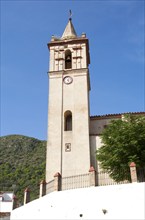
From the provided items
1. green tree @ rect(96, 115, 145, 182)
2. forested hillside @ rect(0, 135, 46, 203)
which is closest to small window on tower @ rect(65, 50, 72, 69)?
green tree @ rect(96, 115, 145, 182)

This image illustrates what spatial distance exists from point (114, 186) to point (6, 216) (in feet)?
43.5

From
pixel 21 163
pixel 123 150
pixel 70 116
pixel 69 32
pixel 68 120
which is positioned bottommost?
pixel 123 150

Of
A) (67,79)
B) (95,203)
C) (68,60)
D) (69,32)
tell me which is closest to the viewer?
(95,203)

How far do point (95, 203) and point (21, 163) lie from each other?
189 feet

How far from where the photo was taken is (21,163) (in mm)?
69562

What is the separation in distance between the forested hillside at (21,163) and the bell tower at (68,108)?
29643mm

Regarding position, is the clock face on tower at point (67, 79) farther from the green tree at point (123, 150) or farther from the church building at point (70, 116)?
the green tree at point (123, 150)

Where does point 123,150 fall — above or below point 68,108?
below

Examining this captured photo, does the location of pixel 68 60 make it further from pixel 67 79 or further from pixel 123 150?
pixel 123 150

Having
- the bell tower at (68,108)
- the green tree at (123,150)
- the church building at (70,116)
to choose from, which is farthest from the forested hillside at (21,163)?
the green tree at (123,150)

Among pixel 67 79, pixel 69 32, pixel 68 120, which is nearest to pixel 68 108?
pixel 68 120

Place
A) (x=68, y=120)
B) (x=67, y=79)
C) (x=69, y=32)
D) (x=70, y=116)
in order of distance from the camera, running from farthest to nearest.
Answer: (x=69, y=32) → (x=67, y=79) → (x=70, y=116) → (x=68, y=120)

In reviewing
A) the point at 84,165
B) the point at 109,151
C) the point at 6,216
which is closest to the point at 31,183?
the point at 6,216

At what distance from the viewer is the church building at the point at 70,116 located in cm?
2236
